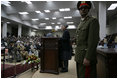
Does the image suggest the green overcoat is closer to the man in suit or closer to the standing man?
the standing man

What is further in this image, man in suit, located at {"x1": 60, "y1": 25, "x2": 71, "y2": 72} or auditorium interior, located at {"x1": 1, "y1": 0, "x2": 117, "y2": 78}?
man in suit, located at {"x1": 60, "y1": 25, "x2": 71, "y2": 72}

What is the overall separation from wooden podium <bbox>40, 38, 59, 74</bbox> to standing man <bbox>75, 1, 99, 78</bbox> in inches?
48.9

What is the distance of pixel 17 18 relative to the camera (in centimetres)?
1330

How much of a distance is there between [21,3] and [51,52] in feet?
27.1

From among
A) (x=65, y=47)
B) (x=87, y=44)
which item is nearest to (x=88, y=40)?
(x=87, y=44)

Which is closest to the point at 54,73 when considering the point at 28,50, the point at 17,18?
the point at 28,50

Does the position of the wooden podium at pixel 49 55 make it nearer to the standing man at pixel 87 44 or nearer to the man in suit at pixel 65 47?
the man in suit at pixel 65 47

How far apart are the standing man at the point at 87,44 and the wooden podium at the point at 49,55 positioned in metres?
1.24

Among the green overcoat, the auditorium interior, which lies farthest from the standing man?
the auditorium interior

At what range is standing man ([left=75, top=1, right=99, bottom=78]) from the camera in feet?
3.30

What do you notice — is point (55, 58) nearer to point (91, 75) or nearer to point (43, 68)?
point (43, 68)

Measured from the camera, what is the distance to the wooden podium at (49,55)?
2383mm

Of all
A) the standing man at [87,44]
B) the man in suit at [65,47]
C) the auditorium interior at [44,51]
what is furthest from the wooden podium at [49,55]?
the standing man at [87,44]

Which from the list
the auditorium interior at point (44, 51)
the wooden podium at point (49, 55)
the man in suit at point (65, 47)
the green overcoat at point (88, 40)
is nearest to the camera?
the green overcoat at point (88, 40)
